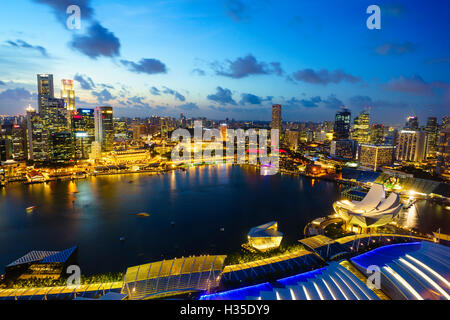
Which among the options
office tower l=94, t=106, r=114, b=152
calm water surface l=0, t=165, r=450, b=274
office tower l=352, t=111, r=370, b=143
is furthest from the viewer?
office tower l=352, t=111, r=370, b=143

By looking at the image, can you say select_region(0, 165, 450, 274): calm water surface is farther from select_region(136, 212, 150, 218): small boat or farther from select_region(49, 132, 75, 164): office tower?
select_region(49, 132, 75, 164): office tower

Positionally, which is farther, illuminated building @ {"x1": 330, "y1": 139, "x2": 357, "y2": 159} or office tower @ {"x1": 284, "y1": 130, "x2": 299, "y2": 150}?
office tower @ {"x1": 284, "y1": 130, "x2": 299, "y2": 150}

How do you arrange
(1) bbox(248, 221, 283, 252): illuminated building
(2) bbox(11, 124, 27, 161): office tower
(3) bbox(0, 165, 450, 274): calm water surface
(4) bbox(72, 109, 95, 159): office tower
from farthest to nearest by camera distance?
(4) bbox(72, 109, 95, 159): office tower, (2) bbox(11, 124, 27, 161): office tower, (3) bbox(0, 165, 450, 274): calm water surface, (1) bbox(248, 221, 283, 252): illuminated building

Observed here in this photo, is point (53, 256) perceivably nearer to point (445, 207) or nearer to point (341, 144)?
point (445, 207)

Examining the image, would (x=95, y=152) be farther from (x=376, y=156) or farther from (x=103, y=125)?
(x=376, y=156)

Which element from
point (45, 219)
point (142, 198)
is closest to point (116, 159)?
point (142, 198)

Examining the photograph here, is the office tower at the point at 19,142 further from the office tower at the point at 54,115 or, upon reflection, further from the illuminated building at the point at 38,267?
the illuminated building at the point at 38,267

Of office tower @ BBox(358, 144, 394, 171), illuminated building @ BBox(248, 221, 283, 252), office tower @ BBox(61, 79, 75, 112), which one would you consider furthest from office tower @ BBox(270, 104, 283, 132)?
illuminated building @ BBox(248, 221, 283, 252)
